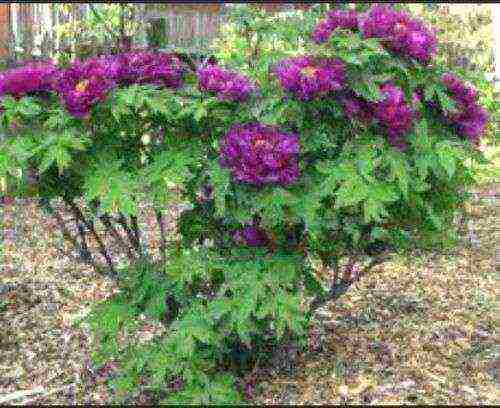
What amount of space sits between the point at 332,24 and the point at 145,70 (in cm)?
81

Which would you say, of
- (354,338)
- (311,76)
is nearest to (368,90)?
(311,76)

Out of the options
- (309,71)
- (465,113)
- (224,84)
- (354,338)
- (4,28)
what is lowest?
(354,338)

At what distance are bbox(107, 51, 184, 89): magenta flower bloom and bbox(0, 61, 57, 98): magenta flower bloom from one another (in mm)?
273

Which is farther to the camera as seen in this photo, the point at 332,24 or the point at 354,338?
the point at 354,338

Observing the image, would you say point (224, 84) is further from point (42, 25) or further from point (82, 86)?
point (42, 25)

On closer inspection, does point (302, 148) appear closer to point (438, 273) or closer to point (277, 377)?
point (277, 377)

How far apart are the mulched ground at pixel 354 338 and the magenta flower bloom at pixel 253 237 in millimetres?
768

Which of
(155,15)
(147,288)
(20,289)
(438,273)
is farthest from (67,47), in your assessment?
(147,288)

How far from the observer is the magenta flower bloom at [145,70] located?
3.56 metres

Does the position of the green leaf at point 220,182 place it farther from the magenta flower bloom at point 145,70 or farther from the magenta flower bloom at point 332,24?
the magenta flower bloom at point 332,24

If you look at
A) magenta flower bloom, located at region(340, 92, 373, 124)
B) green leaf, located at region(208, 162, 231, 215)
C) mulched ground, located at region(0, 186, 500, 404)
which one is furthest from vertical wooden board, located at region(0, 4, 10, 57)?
magenta flower bloom, located at region(340, 92, 373, 124)

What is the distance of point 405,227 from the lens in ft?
12.2

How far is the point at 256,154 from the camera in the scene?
10.5ft

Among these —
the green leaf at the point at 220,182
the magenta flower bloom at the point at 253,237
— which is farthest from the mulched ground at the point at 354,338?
the green leaf at the point at 220,182
